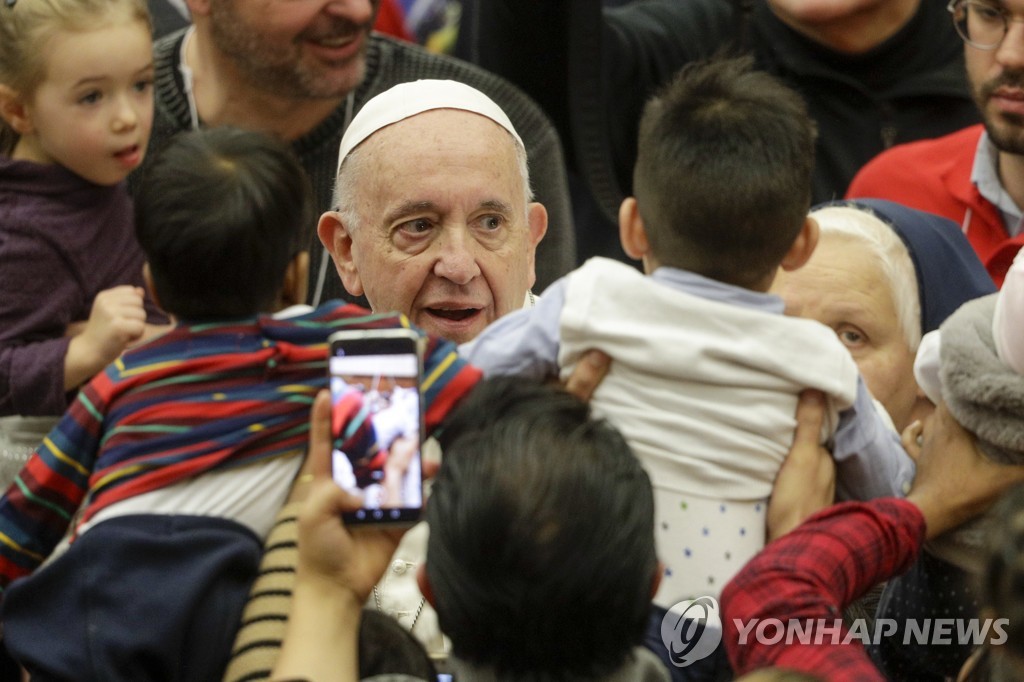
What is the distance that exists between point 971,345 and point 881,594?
557mm

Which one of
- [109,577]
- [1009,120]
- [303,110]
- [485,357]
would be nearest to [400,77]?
[303,110]

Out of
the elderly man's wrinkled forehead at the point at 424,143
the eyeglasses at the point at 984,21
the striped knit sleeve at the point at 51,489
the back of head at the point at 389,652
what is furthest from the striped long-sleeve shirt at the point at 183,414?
the eyeglasses at the point at 984,21

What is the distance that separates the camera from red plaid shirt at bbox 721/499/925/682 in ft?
6.10

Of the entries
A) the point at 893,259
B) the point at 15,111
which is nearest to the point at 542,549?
the point at 893,259

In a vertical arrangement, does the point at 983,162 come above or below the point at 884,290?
below

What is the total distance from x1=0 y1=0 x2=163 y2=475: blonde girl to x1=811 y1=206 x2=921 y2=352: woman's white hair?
1.38 metres

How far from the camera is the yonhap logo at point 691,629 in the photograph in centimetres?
213

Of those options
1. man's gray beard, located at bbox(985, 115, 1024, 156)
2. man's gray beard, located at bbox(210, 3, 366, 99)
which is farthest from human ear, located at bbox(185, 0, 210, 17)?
man's gray beard, located at bbox(985, 115, 1024, 156)

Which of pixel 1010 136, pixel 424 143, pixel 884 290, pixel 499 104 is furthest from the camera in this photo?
pixel 499 104

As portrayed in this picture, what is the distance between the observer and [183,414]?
6.64 feet

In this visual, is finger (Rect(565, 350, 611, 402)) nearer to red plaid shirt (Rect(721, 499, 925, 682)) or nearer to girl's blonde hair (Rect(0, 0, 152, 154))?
red plaid shirt (Rect(721, 499, 925, 682))

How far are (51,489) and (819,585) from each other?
1.02m

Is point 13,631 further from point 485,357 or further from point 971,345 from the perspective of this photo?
point 971,345

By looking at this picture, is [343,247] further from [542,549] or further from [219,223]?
[542,549]
